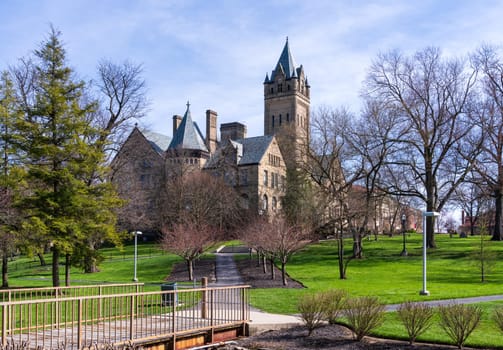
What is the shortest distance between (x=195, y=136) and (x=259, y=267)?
129ft

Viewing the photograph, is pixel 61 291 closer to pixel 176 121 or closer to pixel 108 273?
pixel 108 273

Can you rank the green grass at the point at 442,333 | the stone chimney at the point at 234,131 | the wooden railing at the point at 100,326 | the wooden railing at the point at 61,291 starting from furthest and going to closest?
1. the stone chimney at the point at 234,131
2. the wooden railing at the point at 61,291
3. the green grass at the point at 442,333
4. the wooden railing at the point at 100,326

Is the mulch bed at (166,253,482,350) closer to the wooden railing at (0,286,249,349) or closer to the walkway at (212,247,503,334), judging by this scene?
the walkway at (212,247,503,334)

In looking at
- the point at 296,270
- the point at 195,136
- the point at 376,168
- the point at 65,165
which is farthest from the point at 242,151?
the point at 65,165

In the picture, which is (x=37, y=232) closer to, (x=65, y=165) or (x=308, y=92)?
(x=65, y=165)

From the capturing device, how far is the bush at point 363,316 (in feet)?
45.1

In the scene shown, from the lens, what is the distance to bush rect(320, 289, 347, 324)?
15117 mm

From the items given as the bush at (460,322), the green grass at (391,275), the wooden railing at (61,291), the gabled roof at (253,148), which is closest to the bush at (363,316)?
the bush at (460,322)

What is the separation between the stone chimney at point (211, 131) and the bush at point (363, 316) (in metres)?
63.0

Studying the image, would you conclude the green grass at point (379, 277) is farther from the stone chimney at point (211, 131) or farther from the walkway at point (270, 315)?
the stone chimney at point (211, 131)

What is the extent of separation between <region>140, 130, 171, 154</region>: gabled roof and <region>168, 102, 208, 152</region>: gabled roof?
182 cm

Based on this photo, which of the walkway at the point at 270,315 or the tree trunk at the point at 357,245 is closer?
the walkway at the point at 270,315

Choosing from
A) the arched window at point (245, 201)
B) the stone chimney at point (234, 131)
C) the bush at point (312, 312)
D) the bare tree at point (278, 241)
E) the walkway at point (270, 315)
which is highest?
the stone chimney at point (234, 131)

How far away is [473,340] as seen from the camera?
43.0ft
